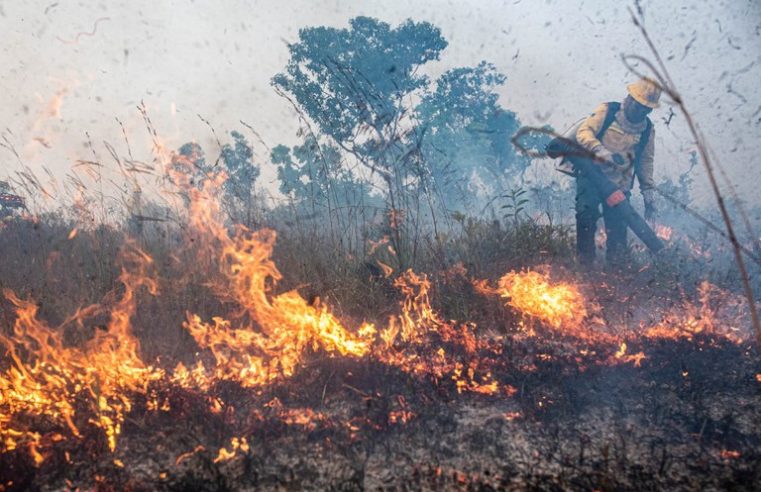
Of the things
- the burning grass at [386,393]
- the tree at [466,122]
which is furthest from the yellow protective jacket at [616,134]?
the tree at [466,122]

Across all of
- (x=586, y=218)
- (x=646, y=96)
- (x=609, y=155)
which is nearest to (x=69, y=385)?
(x=586, y=218)

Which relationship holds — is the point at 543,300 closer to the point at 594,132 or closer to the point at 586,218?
the point at 586,218

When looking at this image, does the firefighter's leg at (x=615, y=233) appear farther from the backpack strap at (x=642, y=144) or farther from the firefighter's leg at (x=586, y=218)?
the backpack strap at (x=642, y=144)

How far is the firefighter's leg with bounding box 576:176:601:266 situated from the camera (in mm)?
5316

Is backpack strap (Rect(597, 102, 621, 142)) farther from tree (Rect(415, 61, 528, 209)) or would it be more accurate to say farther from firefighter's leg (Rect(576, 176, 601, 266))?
tree (Rect(415, 61, 528, 209))

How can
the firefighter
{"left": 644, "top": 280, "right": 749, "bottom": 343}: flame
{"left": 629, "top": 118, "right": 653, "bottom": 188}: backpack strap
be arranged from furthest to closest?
{"left": 629, "top": 118, "right": 653, "bottom": 188}: backpack strap
the firefighter
{"left": 644, "top": 280, "right": 749, "bottom": 343}: flame

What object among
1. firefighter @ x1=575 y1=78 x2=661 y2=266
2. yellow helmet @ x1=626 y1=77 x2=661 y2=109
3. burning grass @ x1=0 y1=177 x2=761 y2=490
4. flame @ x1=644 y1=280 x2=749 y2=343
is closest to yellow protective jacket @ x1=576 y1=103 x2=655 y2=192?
firefighter @ x1=575 y1=78 x2=661 y2=266

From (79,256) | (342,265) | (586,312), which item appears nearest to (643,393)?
(586,312)

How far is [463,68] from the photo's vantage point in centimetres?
1883

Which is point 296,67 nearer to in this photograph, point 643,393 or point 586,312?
point 586,312

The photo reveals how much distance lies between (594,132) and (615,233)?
1.33 metres

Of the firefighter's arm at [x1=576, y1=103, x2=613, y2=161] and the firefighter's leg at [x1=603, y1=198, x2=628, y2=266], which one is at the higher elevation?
the firefighter's arm at [x1=576, y1=103, x2=613, y2=161]

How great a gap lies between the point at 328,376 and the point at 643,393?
6.78 ft

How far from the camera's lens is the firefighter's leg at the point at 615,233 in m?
5.50
